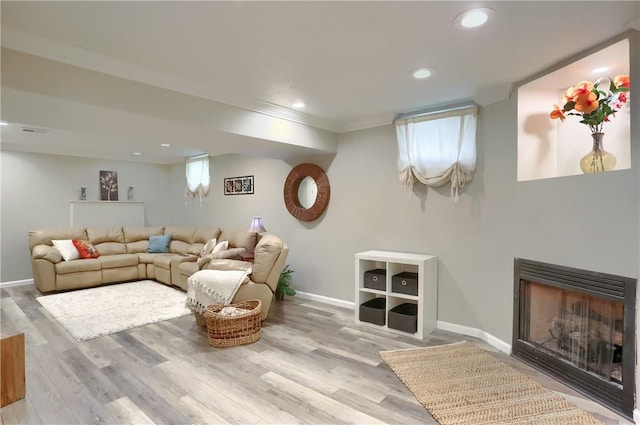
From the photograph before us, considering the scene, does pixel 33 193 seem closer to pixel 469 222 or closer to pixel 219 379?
pixel 219 379

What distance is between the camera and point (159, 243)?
6.08 meters

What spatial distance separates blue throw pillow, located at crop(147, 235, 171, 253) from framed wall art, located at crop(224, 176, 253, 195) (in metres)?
1.51

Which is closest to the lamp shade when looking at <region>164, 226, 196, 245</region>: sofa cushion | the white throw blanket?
the white throw blanket

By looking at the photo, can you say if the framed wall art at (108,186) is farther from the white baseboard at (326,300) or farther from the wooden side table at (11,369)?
the wooden side table at (11,369)

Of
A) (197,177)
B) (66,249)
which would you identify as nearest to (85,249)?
(66,249)

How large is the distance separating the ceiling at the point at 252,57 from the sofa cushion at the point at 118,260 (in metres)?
3.09

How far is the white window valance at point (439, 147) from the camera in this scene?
3.19m

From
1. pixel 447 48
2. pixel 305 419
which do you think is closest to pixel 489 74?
pixel 447 48

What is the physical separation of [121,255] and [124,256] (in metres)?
0.10

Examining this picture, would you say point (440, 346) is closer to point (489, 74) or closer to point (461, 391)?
point (461, 391)

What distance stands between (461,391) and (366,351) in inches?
33.9

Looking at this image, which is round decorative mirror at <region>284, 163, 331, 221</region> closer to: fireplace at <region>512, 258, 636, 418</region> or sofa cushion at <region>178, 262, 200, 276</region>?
sofa cushion at <region>178, 262, 200, 276</region>

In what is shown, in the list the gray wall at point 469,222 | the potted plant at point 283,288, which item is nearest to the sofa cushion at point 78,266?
the gray wall at point 469,222

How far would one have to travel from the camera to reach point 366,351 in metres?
2.91
